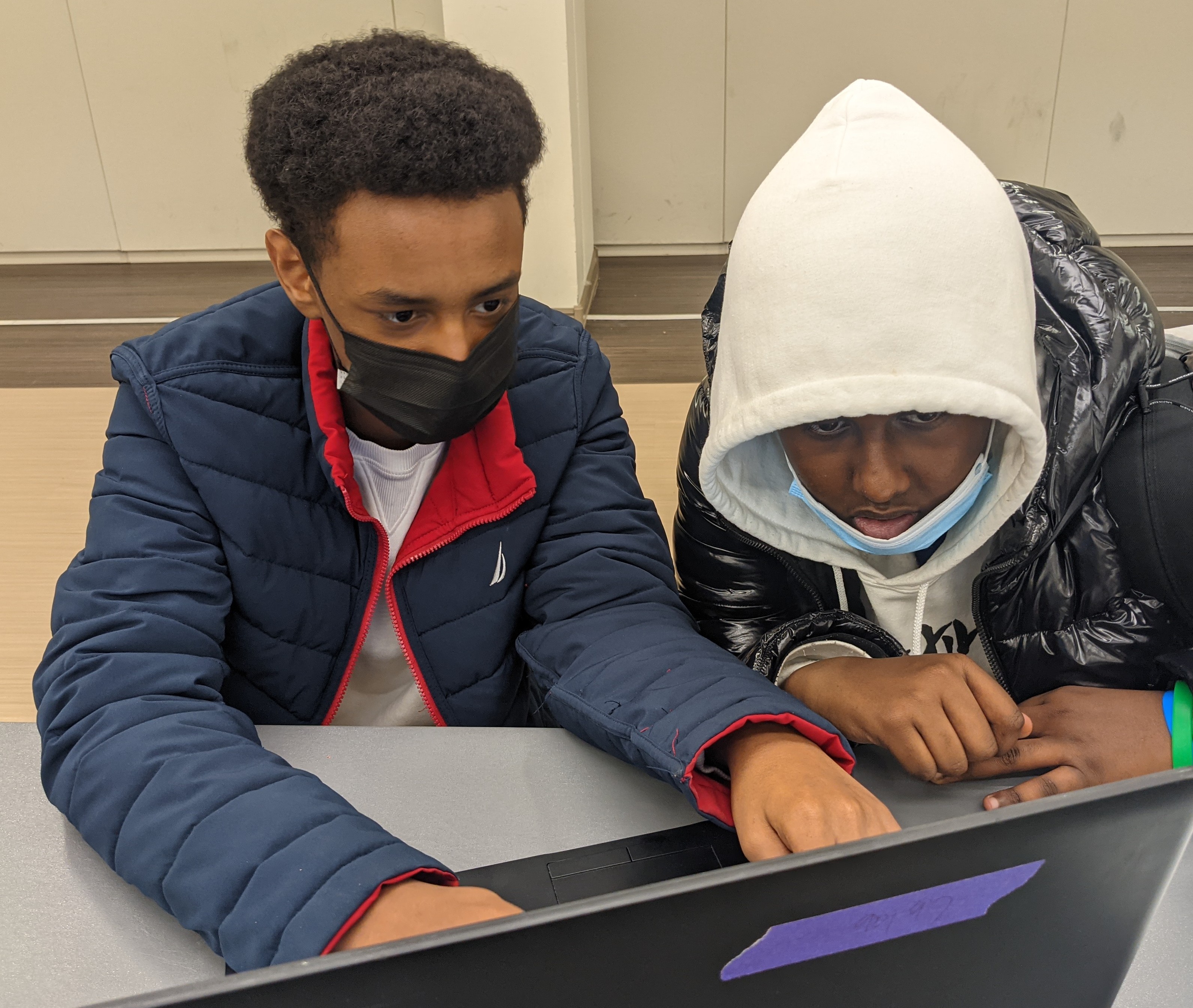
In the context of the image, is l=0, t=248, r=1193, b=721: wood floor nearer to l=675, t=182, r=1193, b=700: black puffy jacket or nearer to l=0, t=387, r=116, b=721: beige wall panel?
l=0, t=387, r=116, b=721: beige wall panel

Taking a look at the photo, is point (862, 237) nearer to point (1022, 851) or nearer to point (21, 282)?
point (1022, 851)

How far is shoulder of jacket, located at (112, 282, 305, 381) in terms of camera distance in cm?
83

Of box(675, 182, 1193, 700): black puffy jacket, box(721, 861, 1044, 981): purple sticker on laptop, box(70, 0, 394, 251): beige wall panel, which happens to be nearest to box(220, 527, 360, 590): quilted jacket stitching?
box(675, 182, 1193, 700): black puffy jacket

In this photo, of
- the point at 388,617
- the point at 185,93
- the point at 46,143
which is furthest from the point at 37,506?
the point at 46,143

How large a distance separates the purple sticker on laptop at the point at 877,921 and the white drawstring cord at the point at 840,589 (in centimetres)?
64

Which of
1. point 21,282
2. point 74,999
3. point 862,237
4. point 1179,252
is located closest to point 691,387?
point 862,237

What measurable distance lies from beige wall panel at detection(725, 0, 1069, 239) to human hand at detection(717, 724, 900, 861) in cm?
317

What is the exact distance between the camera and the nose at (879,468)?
0.77 metres

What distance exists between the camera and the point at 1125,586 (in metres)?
0.84

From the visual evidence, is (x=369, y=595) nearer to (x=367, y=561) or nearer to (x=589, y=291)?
(x=367, y=561)

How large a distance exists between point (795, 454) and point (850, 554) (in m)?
0.14

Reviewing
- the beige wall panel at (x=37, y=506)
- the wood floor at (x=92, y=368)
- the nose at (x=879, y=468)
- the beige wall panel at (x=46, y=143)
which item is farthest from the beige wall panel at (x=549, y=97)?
the nose at (x=879, y=468)

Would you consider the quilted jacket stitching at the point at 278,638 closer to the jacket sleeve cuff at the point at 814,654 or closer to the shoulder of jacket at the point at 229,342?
the shoulder of jacket at the point at 229,342

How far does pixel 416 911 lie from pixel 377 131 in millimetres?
530
